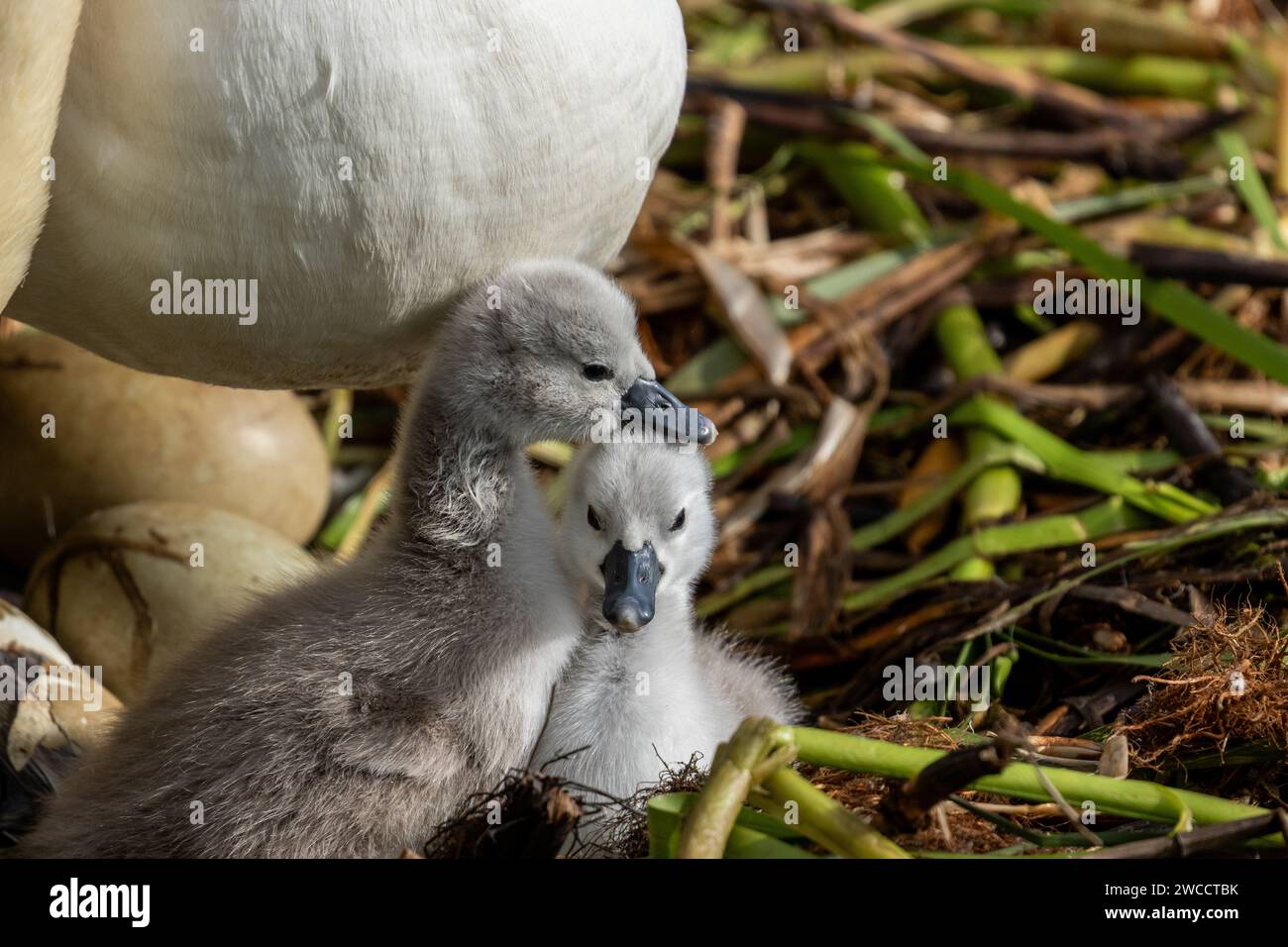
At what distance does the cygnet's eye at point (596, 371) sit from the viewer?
1.62 metres

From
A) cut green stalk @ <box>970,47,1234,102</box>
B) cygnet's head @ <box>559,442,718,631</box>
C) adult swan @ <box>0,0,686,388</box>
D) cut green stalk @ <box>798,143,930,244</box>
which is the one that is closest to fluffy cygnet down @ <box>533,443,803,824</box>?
cygnet's head @ <box>559,442,718,631</box>

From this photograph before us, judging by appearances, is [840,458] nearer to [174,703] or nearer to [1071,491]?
[1071,491]

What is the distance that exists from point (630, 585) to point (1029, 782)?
39 cm

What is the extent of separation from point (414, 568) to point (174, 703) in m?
0.28

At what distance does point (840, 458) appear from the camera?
2.62m

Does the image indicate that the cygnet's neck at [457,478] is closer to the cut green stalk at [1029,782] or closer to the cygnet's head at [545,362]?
the cygnet's head at [545,362]

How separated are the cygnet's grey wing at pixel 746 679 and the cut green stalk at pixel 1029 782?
0.37 m

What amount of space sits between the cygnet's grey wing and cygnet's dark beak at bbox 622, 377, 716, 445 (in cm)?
35
